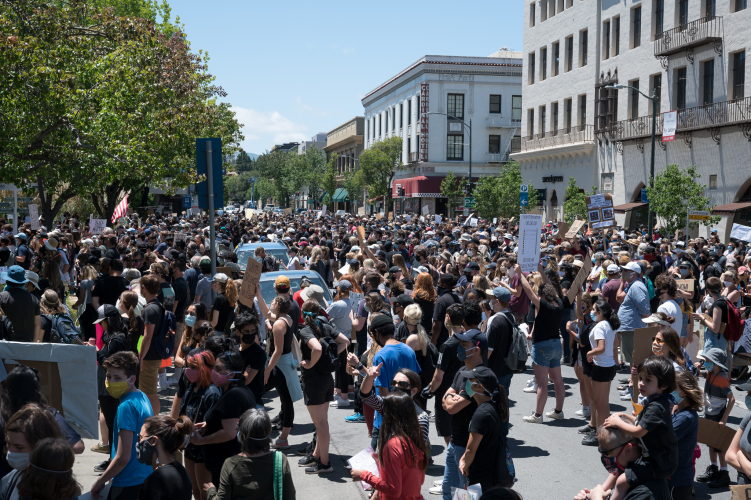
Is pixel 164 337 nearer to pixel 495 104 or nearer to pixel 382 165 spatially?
pixel 495 104

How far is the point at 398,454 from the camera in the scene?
4418mm

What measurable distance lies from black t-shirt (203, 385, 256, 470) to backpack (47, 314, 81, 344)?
327cm

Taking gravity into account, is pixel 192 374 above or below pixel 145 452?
above

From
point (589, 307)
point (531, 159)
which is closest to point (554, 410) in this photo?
point (589, 307)

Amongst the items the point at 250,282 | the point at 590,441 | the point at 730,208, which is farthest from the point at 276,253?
the point at 730,208

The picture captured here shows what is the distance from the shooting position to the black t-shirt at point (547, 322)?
8.60 m

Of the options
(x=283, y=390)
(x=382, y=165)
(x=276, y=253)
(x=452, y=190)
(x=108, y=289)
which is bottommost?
(x=283, y=390)

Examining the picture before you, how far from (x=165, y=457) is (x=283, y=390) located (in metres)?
3.43

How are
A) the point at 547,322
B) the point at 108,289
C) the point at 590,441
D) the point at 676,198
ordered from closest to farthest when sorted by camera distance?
the point at 590,441 < the point at 547,322 < the point at 108,289 < the point at 676,198

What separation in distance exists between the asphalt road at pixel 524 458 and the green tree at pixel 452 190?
4712cm

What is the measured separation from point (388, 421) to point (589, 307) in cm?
514

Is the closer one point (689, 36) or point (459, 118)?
point (689, 36)

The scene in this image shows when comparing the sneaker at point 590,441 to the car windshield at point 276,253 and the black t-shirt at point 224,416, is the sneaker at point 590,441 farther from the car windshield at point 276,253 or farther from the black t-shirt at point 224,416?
the car windshield at point 276,253

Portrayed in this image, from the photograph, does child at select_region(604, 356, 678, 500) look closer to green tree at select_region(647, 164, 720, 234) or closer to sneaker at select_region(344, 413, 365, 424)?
sneaker at select_region(344, 413, 365, 424)
